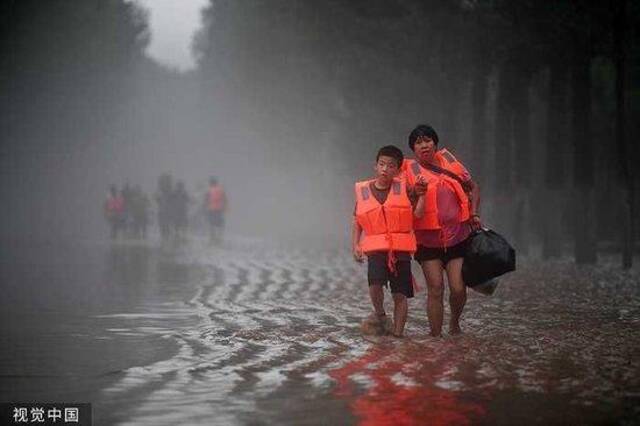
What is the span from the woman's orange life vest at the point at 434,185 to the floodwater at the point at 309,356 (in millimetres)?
963

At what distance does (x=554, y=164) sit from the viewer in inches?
1064

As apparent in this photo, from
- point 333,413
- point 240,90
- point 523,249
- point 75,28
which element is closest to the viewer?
point 333,413

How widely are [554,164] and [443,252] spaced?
1653cm

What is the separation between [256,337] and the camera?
36.6 ft

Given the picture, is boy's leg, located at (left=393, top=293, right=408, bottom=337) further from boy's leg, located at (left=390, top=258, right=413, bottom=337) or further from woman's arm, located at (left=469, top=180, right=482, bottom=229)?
woman's arm, located at (left=469, top=180, right=482, bottom=229)

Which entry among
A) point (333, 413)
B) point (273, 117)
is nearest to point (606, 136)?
point (273, 117)

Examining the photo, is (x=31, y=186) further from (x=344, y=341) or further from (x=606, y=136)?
(x=344, y=341)

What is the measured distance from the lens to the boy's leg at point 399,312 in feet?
35.8

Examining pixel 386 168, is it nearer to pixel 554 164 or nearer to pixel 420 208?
pixel 420 208

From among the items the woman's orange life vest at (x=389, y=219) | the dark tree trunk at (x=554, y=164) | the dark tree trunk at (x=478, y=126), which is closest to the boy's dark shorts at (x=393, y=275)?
the woman's orange life vest at (x=389, y=219)

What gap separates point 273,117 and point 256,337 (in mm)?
50955

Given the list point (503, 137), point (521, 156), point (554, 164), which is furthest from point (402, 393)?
point (503, 137)

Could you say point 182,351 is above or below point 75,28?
below

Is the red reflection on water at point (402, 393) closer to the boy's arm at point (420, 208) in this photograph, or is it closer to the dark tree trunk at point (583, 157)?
the boy's arm at point (420, 208)
